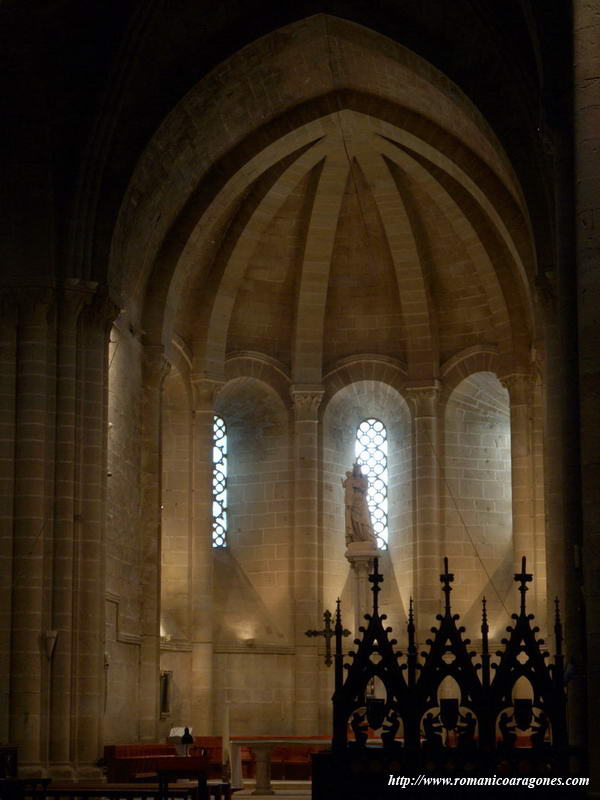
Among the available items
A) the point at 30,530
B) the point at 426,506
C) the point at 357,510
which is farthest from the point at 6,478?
the point at 426,506

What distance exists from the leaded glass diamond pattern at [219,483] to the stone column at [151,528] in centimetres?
424

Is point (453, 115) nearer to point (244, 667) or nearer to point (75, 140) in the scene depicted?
point (75, 140)

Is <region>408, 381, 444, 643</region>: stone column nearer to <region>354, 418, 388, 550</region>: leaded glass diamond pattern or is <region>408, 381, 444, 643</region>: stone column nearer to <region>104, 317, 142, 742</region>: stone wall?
<region>354, 418, 388, 550</region>: leaded glass diamond pattern

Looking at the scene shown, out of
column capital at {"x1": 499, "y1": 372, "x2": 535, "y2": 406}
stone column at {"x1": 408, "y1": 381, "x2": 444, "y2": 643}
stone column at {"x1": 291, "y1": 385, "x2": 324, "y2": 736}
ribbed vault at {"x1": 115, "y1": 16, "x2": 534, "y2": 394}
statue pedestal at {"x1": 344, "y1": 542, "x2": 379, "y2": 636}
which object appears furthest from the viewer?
stone column at {"x1": 408, "y1": 381, "x2": 444, "y2": 643}

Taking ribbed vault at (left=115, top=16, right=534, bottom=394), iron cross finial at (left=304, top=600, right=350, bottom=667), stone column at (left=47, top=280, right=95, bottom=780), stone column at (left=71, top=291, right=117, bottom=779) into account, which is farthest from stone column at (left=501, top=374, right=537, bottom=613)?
stone column at (left=47, top=280, right=95, bottom=780)

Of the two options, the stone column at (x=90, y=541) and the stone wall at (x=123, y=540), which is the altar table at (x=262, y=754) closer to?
the stone column at (x=90, y=541)

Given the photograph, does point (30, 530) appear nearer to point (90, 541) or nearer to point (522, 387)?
point (90, 541)

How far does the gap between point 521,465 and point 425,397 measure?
2.94 meters

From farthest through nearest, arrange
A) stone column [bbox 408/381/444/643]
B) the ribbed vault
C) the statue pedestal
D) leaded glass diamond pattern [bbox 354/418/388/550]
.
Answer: leaded glass diamond pattern [bbox 354/418/388/550], stone column [bbox 408/381/444/643], the statue pedestal, the ribbed vault

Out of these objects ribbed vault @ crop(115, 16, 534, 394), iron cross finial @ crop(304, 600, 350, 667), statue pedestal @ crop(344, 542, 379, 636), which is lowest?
iron cross finial @ crop(304, 600, 350, 667)

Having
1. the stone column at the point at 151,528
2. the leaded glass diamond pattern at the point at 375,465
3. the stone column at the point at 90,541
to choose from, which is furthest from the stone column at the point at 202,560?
the stone column at the point at 90,541

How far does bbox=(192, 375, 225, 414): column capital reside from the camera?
3097 centimetres

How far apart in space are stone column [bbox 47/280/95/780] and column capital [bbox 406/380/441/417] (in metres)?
9.47

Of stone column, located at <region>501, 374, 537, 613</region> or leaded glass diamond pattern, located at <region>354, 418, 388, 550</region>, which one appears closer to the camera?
stone column, located at <region>501, 374, 537, 613</region>
